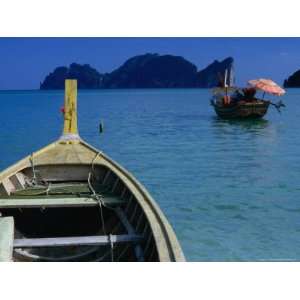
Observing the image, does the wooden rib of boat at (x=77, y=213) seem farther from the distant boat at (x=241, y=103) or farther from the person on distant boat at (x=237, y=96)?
the person on distant boat at (x=237, y=96)

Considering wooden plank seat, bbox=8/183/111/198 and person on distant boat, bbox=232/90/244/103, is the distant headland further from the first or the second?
wooden plank seat, bbox=8/183/111/198

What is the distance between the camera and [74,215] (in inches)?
226

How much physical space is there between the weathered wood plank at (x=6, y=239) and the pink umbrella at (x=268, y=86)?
1705cm

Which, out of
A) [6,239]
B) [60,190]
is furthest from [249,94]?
[6,239]

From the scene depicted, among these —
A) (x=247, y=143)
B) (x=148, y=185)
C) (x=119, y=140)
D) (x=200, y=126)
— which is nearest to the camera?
(x=148, y=185)

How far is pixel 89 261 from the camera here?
491 centimetres

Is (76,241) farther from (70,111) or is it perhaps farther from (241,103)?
(241,103)

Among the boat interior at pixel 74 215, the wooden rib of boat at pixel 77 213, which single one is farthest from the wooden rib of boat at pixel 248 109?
the boat interior at pixel 74 215

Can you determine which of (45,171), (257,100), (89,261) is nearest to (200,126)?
(257,100)

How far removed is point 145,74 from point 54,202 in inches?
1468

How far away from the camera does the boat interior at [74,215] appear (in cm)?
461
